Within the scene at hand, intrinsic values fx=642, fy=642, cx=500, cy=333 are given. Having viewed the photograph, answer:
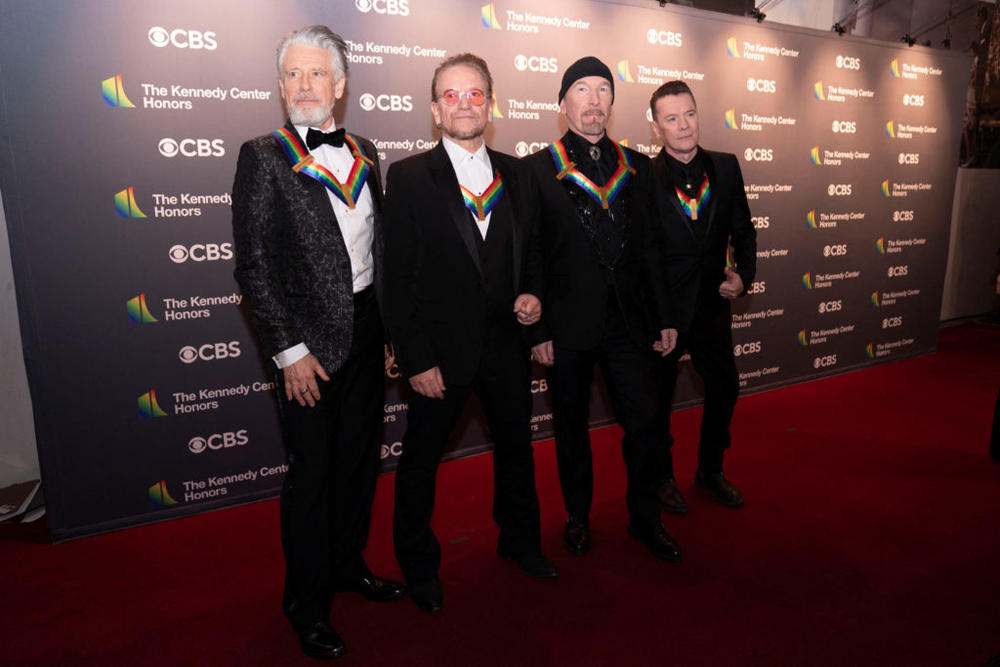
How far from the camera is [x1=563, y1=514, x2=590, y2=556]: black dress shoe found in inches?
107

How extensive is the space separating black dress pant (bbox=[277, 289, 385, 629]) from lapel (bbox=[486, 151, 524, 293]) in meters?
0.51

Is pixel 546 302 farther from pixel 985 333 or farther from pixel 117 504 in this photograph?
pixel 985 333

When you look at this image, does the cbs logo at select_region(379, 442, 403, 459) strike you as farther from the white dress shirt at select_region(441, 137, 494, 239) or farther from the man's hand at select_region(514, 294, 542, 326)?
the white dress shirt at select_region(441, 137, 494, 239)

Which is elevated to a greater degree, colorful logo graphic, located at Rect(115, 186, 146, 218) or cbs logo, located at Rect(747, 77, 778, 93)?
cbs logo, located at Rect(747, 77, 778, 93)

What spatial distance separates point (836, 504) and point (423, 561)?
210 centimetres

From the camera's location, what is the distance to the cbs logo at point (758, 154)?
15.5 ft

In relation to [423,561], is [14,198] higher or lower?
higher

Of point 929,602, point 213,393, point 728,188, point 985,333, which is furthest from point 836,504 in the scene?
point 985,333

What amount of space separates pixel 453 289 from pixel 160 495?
79.3 inches

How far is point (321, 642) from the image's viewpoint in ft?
6.89

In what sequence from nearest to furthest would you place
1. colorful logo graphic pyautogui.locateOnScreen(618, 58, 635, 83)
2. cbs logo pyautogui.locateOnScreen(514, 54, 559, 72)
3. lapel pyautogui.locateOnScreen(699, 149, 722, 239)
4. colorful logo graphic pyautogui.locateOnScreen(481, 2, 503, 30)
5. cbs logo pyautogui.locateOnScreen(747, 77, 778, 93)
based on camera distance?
1. lapel pyautogui.locateOnScreen(699, 149, 722, 239)
2. colorful logo graphic pyautogui.locateOnScreen(481, 2, 503, 30)
3. cbs logo pyautogui.locateOnScreen(514, 54, 559, 72)
4. colorful logo graphic pyautogui.locateOnScreen(618, 58, 635, 83)
5. cbs logo pyautogui.locateOnScreen(747, 77, 778, 93)

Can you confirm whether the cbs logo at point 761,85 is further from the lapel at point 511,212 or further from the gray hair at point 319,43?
the gray hair at point 319,43

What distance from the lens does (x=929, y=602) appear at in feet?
7.76

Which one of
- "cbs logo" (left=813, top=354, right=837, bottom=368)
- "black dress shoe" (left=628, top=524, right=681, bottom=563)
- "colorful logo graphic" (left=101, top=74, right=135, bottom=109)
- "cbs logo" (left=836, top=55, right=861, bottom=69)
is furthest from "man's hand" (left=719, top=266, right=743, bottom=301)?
"cbs logo" (left=836, top=55, right=861, bottom=69)
